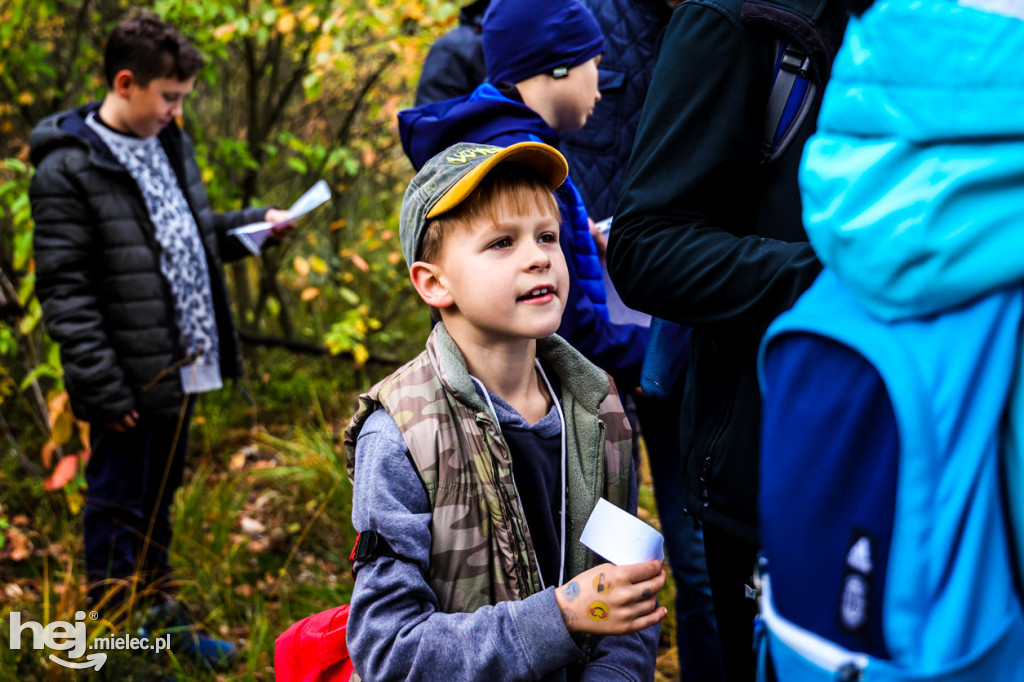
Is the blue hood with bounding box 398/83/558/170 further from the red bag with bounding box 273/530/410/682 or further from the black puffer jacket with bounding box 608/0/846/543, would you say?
the red bag with bounding box 273/530/410/682

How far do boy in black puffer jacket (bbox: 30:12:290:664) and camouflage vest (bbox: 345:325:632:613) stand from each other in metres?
2.02

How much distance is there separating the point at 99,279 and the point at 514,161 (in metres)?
2.28

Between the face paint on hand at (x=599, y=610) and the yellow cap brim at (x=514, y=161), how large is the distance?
2.49 ft

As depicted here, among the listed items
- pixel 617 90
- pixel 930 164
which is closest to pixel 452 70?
pixel 617 90

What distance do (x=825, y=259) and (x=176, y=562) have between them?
136 inches

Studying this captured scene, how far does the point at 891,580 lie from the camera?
89 cm

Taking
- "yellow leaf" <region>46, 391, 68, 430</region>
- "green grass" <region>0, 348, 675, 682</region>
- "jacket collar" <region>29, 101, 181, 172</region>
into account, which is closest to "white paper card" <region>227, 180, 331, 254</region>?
"jacket collar" <region>29, 101, 181, 172</region>

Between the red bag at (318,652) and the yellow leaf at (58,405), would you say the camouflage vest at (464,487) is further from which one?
the yellow leaf at (58,405)

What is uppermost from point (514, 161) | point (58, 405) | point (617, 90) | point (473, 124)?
point (617, 90)

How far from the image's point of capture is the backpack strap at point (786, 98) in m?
1.49

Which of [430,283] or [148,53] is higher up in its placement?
[148,53]

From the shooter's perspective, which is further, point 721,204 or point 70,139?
point 70,139

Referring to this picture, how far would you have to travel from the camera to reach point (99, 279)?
3.41 meters

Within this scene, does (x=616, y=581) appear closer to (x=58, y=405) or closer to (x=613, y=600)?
(x=613, y=600)
